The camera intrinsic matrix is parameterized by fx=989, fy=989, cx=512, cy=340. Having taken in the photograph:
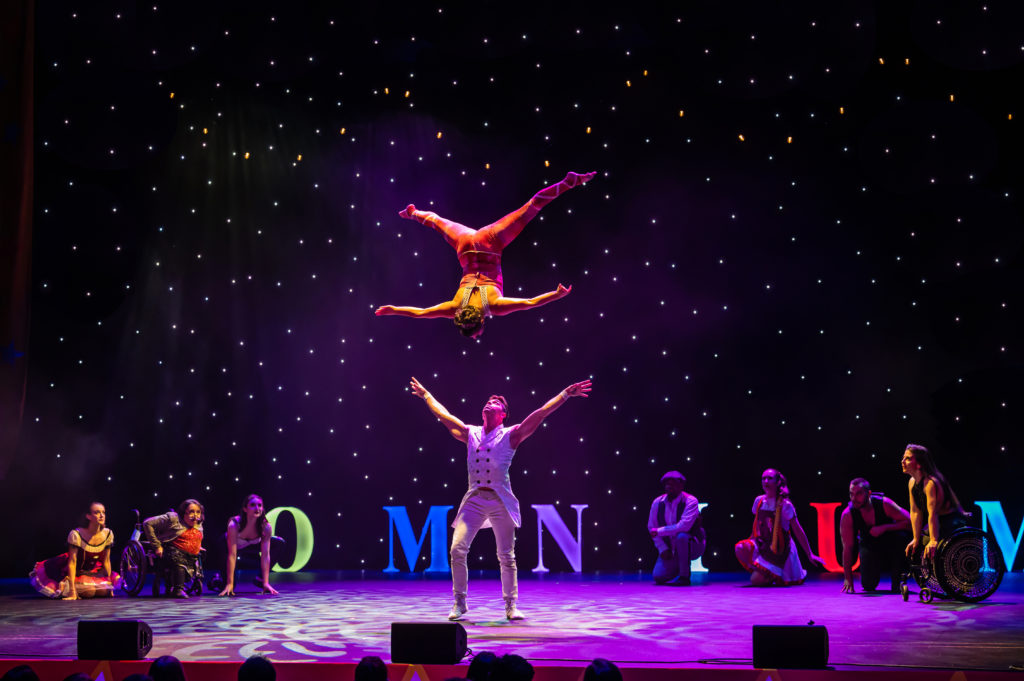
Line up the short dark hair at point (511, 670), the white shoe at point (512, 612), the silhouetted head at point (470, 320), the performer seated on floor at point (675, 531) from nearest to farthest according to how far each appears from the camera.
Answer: the short dark hair at point (511, 670) → the white shoe at point (512, 612) → the silhouetted head at point (470, 320) → the performer seated on floor at point (675, 531)

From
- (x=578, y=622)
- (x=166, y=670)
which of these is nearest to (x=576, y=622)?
(x=578, y=622)

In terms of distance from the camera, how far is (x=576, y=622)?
5.94 metres

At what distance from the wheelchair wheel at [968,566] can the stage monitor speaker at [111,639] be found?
17.2ft

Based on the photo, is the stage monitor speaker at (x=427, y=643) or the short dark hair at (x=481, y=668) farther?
the stage monitor speaker at (x=427, y=643)

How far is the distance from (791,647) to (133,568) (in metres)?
6.35

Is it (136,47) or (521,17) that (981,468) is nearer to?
(521,17)

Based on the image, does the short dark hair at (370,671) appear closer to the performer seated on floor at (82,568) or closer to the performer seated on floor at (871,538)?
the performer seated on floor at (871,538)

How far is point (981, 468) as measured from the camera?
905 centimetres

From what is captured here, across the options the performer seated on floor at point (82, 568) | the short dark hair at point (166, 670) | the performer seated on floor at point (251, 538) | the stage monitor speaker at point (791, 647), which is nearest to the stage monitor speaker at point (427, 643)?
the short dark hair at point (166, 670)

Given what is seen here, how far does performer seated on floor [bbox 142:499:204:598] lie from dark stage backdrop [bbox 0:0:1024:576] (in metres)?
1.81

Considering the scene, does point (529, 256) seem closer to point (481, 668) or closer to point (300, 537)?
point (300, 537)

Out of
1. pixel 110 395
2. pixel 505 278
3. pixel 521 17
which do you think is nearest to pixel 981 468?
pixel 505 278

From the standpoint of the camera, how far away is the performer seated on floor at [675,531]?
873 centimetres

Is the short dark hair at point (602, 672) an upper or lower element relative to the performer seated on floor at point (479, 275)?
lower
